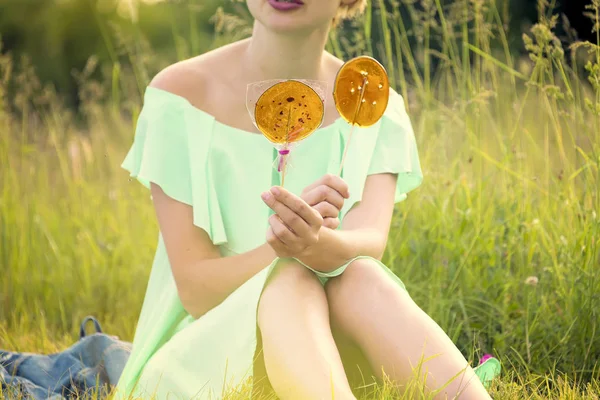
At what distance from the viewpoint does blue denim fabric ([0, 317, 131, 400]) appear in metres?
2.38

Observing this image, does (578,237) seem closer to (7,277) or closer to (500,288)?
(500,288)

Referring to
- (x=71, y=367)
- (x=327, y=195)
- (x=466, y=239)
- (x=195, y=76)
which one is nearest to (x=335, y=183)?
(x=327, y=195)

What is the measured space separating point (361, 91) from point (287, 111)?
19 centimetres

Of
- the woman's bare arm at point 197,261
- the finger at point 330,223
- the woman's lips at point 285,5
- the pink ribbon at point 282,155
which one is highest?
the woman's lips at point 285,5

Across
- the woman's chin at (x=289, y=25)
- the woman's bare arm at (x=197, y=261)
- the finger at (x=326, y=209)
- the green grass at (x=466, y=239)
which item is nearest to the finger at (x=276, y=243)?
the finger at (x=326, y=209)

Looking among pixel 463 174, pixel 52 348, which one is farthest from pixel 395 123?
pixel 52 348

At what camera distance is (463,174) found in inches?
122

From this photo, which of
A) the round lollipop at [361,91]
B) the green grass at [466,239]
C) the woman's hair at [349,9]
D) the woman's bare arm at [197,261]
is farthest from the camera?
the green grass at [466,239]

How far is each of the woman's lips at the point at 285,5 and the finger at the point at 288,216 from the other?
2.02 ft

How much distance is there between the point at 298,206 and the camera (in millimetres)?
1692

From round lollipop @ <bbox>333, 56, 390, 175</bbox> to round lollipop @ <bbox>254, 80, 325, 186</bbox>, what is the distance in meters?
0.11

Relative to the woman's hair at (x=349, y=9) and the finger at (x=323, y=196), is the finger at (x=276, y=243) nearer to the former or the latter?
the finger at (x=323, y=196)

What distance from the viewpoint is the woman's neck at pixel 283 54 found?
2.26m

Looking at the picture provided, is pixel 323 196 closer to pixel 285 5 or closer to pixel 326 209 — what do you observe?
pixel 326 209
